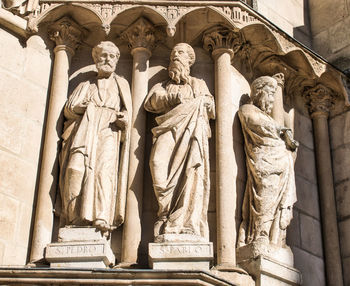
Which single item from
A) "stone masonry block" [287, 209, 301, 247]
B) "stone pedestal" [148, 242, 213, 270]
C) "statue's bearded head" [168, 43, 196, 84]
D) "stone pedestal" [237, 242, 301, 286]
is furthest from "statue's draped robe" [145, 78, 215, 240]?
"stone masonry block" [287, 209, 301, 247]

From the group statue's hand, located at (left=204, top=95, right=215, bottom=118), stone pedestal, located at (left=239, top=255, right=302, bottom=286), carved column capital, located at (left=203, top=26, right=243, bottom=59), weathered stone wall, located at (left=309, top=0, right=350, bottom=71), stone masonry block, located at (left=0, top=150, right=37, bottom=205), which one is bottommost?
stone pedestal, located at (left=239, top=255, right=302, bottom=286)

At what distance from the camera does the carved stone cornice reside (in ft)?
31.1

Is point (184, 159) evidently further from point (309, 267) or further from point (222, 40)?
point (309, 267)

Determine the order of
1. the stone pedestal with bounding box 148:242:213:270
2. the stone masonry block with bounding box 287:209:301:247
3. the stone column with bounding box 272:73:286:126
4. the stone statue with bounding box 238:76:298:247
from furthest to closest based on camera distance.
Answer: the stone column with bounding box 272:73:286:126, the stone masonry block with bounding box 287:209:301:247, the stone statue with bounding box 238:76:298:247, the stone pedestal with bounding box 148:242:213:270

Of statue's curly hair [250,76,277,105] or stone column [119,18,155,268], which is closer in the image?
stone column [119,18,155,268]

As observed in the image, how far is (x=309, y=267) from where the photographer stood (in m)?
9.27

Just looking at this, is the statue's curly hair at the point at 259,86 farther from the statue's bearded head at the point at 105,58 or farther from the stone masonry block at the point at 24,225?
the stone masonry block at the point at 24,225

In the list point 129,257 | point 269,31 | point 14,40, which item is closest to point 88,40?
point 14,40

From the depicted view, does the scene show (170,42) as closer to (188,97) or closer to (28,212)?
(188,97)

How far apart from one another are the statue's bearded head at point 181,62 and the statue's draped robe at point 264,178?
0.81m

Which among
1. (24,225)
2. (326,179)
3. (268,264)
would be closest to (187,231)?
(268,264)

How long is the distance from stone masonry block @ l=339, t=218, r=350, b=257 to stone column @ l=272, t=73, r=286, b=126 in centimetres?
147

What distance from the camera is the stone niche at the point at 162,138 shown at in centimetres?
800

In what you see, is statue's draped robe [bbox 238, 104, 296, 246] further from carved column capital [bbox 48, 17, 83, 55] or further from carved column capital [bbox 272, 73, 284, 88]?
carved column capital [bbox 48, 17, 83, 55]
